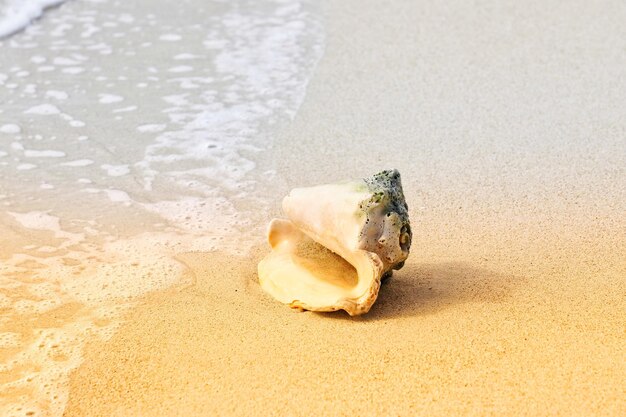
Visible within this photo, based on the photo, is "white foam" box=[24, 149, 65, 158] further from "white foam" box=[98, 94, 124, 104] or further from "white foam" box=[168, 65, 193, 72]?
"white foam" box=[168, 65, 193, 72]

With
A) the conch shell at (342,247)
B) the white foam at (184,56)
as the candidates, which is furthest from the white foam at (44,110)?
the conch shell at (342,247)

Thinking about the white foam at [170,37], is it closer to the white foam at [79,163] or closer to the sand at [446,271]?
the sand at [446,271]

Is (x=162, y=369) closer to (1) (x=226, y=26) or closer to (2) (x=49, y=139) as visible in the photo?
(2) (x=49, y=139)

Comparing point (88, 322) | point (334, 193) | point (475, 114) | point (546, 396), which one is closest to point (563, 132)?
point (475, 114)

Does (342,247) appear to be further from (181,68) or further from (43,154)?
(181,68)

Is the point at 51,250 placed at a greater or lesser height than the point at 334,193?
lesser

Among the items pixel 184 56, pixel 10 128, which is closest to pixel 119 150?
pixel 10 128
